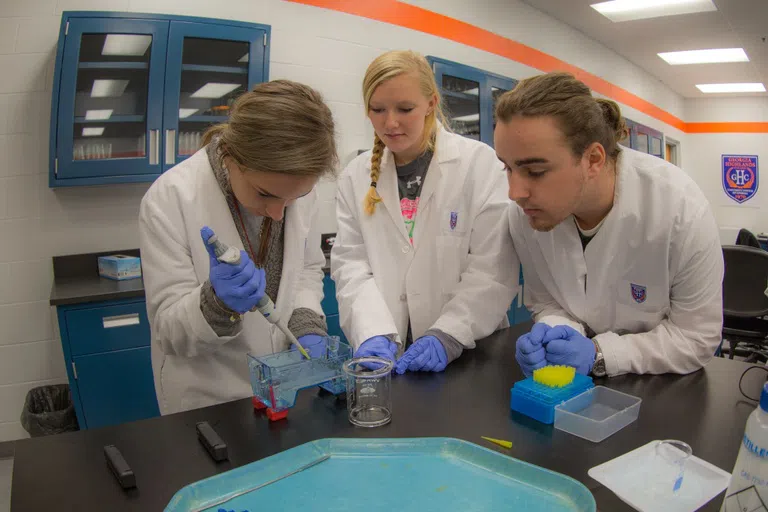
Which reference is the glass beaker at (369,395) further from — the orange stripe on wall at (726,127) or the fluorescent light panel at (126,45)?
the orange stripe on wall at (726,127)

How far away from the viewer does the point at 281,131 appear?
1235 millimetres

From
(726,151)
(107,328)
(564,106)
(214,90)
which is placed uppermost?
(726,151)

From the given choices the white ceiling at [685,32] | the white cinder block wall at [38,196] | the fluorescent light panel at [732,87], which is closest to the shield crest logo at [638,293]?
the white cinder block wall at [38,196]

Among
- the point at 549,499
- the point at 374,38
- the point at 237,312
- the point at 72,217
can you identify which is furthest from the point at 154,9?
the point at 549,499

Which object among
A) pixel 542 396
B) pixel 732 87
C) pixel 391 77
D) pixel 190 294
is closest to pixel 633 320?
pixel 542 396

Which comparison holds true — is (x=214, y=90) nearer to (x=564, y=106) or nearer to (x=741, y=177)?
(x=564, y=106)

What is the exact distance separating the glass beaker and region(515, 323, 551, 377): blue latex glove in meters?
→ 0.34

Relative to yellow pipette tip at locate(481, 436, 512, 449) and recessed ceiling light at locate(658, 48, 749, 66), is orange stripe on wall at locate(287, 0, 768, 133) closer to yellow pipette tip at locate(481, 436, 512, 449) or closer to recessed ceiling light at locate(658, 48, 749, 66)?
recessed ceiling light at locate(658, 48, 749, 66)

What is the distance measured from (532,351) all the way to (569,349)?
8 centimetres

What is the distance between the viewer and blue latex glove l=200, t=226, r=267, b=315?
117 cm

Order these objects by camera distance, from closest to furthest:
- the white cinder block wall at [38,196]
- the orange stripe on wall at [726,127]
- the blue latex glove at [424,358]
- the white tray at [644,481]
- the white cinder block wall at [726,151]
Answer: the white tray at [644,481], the blue latex glove at [424,358], the white cinder block wall at [38,196], the white cinder block wall at [726,151], the orange stripe on wall at [726,127]

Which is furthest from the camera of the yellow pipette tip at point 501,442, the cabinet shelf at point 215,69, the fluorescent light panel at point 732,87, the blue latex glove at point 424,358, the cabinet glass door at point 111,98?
the fluorescent light panel at point 732,87

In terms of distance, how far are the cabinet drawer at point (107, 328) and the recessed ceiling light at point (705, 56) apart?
6917mm

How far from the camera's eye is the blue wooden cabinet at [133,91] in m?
2.68
